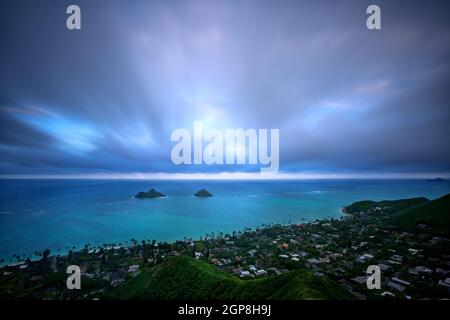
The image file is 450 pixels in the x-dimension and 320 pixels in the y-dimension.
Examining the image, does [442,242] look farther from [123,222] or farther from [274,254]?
[123,222]

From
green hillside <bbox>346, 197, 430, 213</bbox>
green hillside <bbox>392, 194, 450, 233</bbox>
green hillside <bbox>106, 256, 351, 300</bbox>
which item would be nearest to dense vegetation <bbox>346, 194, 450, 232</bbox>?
green hillside <bbox>392, 194, 450, 233</bbox>

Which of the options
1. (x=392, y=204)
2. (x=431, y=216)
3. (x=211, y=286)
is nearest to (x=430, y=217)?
(x=431, y=216)

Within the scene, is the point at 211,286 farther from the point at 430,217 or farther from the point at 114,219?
the point at 114,219

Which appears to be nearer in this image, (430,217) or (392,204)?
(430,217)

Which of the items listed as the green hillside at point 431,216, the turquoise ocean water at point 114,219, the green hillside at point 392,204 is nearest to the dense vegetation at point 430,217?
the green hillside at point 431,216

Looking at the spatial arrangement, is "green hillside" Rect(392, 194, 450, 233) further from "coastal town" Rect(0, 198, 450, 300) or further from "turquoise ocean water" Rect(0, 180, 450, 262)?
"turquoise ocean water" Rect(0, 180, 450, 262)
